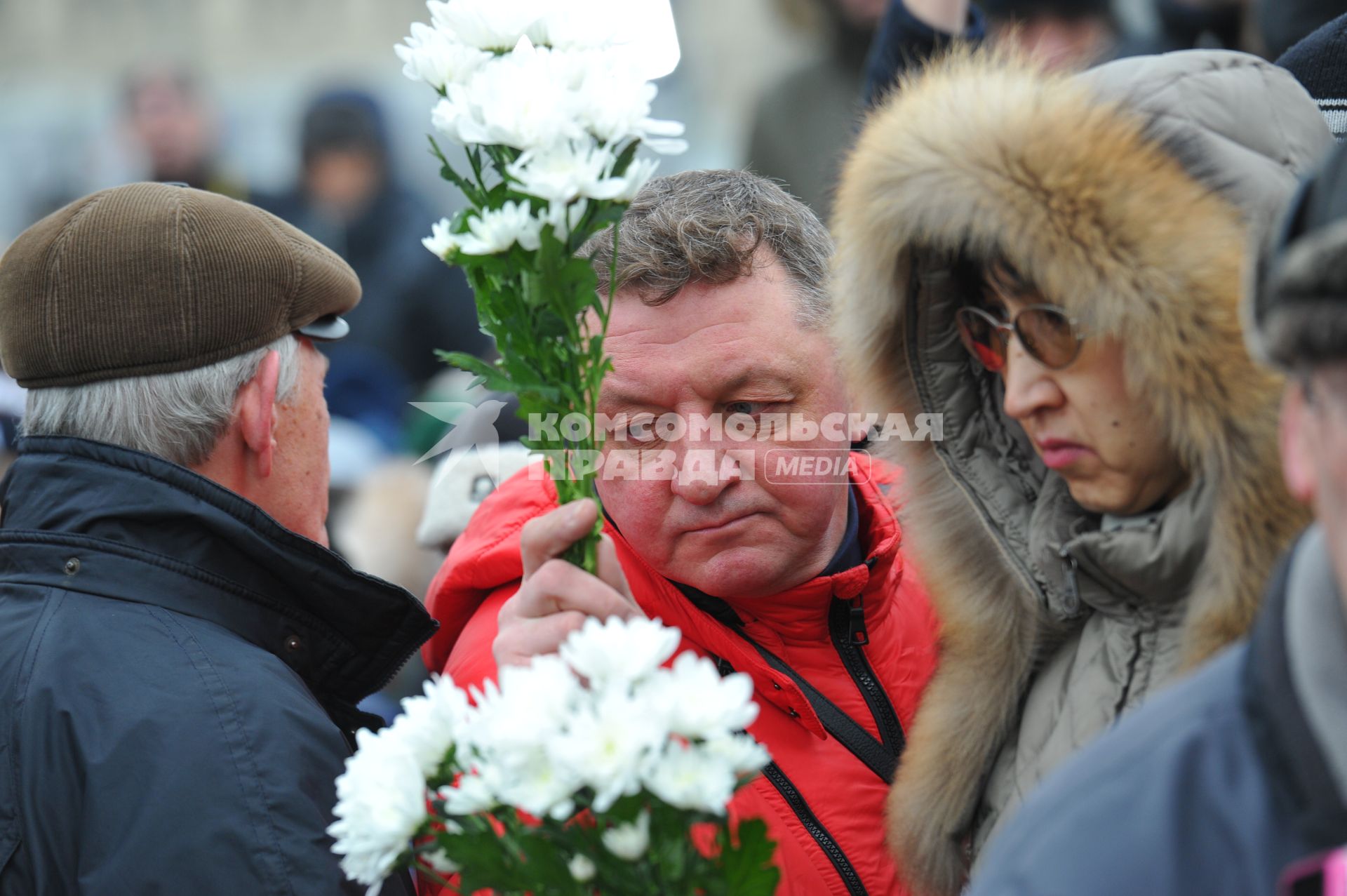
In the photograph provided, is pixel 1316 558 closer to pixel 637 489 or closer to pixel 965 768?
pixel 965 768

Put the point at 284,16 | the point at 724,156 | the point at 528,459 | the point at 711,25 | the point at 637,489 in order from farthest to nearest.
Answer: the point at 284,16, the point at 711,25, the point at 724,156, the point at 528,459, the point at 637,489

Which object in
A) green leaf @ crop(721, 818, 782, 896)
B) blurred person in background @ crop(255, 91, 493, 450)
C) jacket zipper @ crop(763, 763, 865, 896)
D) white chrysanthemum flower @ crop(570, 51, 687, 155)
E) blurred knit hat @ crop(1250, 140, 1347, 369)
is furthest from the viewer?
blurred person in background @ crop(255, 91, 493, 450)

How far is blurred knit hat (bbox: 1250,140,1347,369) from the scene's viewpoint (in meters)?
1.04

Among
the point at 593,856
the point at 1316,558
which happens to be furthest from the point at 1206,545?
the point at 593,856

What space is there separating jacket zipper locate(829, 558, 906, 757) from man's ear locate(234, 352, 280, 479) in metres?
1.00

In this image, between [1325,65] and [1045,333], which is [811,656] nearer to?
[1045,333]

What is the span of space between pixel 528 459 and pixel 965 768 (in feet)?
5.00

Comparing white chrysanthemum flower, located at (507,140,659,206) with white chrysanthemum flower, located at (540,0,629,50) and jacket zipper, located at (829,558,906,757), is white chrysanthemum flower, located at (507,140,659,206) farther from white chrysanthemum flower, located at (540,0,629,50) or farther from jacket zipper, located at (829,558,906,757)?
jacket zipper, located at (829,558,906,757)

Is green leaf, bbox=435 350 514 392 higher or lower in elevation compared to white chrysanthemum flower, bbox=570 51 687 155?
lower

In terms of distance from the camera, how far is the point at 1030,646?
191 centimetres

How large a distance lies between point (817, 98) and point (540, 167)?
3129 mm

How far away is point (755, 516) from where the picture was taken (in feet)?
7.45

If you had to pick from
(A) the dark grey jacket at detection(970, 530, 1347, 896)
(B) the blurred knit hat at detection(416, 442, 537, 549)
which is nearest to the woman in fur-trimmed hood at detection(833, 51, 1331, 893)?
(A) the dark grey jacket at detection(970, 530, 1347, 896)

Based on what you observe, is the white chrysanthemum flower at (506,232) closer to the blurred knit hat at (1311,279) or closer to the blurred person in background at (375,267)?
the blurred knit hat at (1311,279)
